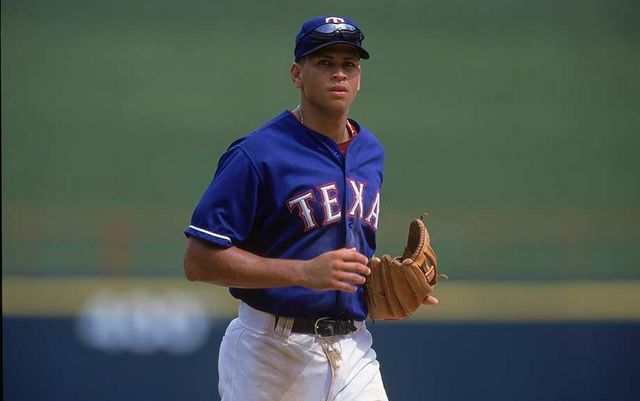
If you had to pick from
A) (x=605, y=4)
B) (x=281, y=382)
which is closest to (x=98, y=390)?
(x=281, y=382)

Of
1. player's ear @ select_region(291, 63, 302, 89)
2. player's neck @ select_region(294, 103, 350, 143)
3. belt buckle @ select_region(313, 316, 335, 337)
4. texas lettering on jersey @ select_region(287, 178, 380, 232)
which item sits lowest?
belt buckle @ select_region(313, 316, 335, 337)

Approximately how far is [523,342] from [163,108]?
72.9 inches

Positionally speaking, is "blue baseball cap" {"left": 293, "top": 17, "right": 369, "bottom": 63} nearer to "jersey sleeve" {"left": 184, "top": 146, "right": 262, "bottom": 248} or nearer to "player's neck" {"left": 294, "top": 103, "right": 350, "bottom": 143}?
"player's neck" {"left": 294, "top": 103, "right": 350, "bottom": 143}

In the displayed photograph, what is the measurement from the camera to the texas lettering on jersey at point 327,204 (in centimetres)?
286

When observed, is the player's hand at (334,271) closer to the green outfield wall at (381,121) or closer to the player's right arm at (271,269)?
the player's right arm at (271,269)

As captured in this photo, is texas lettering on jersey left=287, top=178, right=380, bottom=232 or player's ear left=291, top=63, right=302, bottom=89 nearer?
texas lettering on jersey left=287, top=178, right=380, bottom=232

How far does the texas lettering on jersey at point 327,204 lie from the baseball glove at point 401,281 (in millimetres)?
145

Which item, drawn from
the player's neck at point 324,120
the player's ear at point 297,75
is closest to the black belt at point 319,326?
the player's neck at point 324,120

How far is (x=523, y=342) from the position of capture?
495 centimetres

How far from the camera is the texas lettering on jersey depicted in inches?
113

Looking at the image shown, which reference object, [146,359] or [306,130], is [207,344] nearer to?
[146,359]

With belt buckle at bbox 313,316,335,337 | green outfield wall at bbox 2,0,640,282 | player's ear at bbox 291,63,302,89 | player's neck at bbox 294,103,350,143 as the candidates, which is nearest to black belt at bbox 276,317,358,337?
belt buckle at bbox 313,316,335,337

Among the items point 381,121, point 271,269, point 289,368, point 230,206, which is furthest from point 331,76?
point 381,121

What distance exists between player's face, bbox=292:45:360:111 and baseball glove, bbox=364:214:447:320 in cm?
42
